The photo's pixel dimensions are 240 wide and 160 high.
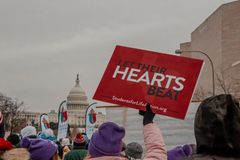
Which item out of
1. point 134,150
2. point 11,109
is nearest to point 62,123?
point 134,150

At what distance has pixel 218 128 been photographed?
3.01 meters

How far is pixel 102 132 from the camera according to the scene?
13.8 ft

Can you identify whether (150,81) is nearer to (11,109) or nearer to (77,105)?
(11,109)

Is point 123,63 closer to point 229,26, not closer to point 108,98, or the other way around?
point 108,98

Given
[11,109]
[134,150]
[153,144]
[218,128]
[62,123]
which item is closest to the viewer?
[218,128]

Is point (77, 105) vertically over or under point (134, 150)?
under

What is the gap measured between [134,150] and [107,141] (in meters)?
2.72

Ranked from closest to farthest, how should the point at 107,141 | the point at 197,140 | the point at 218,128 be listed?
the point at 218,128 → the point at 197,140 → the point at 107,141

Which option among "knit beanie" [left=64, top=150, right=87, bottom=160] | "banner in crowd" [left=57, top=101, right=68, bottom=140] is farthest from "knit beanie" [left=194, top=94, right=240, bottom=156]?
"banner in crowd" [left=57, top=101, right=68, bottom=140]

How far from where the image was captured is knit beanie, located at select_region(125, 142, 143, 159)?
6809 mm

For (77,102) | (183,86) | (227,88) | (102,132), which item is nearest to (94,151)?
(102,132)

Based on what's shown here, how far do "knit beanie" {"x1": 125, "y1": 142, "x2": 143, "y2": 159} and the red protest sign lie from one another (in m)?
2.25

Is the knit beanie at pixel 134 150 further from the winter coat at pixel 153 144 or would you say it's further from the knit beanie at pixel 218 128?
the knit beanie at pixel 218 128

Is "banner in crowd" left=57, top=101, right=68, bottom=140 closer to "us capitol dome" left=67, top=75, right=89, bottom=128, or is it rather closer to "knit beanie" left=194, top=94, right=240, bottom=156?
"knit beanie" left=194, top=94, right=240, bottom=156
